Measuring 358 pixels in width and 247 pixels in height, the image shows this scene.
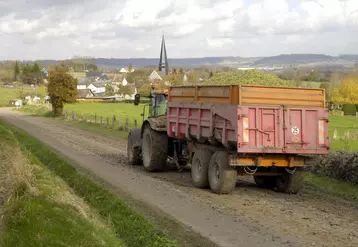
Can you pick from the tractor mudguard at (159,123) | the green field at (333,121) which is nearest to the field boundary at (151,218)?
the tractor mudguard at (159,123)

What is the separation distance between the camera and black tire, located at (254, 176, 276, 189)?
15338mm

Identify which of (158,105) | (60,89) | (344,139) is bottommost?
(344,139)

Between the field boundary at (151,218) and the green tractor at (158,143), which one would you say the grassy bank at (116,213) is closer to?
the field boundary at (151,218)

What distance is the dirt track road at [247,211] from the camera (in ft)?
31.5

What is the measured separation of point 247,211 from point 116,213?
2664mm

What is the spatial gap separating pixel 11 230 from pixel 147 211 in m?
3.94

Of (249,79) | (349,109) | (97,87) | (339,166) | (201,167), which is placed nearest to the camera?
(201,167)

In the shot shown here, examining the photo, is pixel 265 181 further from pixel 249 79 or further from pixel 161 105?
pixel 161 105

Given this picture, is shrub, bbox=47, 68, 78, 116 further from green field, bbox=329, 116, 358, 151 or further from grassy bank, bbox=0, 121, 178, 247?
grassy bank, bbox=0, 121, 178, 247

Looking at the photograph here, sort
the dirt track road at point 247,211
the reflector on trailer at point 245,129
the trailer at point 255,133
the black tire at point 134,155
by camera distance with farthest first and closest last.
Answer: the black tire at point 134,155 → the trailer at point 255,133 → the reflector on trailer at point 245,129 → the dirt track road at point 247,211

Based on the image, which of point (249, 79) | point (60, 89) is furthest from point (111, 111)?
point (249, 79)

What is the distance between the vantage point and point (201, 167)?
1480 cm

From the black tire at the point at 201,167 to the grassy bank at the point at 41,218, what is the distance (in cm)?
374

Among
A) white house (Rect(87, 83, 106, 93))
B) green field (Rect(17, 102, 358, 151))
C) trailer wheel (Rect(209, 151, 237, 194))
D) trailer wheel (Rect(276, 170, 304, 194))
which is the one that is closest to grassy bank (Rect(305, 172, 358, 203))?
trailer wheel (Rect(276, 170, 304, 194))
